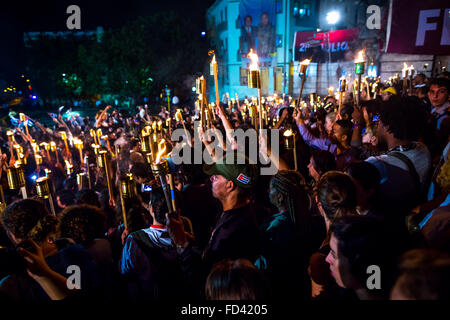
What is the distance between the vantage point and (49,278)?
1.96m

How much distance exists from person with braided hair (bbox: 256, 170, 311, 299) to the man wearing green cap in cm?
19

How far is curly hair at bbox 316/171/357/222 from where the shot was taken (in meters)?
2.12

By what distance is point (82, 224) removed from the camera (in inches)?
107

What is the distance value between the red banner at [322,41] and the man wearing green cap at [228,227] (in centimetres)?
2470

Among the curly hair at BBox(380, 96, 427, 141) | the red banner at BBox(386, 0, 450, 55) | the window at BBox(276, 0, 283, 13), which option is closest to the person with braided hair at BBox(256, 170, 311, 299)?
the curly hair at BBox(380, 96, 427, 141)

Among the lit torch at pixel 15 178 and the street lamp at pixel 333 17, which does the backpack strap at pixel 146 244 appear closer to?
the lit torch at pixel 15 178

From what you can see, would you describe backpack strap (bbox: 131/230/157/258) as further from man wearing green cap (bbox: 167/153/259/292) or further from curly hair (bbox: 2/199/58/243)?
curly hair (bbox: 2/199/58/243)

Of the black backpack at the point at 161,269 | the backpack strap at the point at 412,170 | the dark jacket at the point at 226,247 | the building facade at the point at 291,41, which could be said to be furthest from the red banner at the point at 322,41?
the black backpack at the point at 161,269

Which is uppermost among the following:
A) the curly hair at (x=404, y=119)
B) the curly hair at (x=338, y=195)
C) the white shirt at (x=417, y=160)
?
the curly hair at (x=404, y=119)

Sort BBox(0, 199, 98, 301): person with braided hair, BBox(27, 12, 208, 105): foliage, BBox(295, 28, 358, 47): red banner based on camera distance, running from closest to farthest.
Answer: BBox(0, 199, 98, 301): person with braided hair → BBox(295, 28, 358, 47): red banner → BBox(27, 12, 208, 105): foliage

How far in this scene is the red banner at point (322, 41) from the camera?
24.8 m

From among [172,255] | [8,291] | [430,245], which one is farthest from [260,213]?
[8,291]

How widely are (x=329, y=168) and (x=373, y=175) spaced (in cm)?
111

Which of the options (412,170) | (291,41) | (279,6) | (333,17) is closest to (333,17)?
(333,17)
